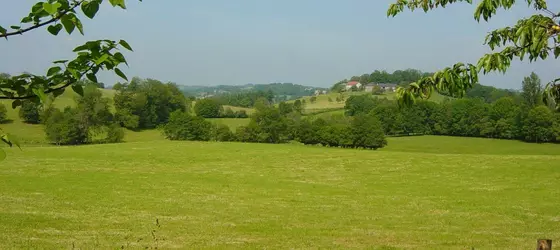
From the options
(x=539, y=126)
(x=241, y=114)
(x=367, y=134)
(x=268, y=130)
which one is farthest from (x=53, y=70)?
(x=241, y=114)

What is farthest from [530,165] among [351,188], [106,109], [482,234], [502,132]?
[106,109]

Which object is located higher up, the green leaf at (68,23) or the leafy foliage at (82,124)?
the green leaf at (68,23)

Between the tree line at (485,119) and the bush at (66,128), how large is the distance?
61697 millimetres

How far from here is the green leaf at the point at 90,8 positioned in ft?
10.1

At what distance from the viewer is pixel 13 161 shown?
4538 cm

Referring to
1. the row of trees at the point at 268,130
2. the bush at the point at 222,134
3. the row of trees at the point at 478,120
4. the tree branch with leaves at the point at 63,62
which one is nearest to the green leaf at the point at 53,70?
the tree branch with leaves at the point at 63,62

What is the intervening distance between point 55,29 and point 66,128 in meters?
97.7

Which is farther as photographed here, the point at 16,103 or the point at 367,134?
the point at 367,134

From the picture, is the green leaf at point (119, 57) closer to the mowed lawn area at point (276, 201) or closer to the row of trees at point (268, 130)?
the mowed lawn area at point (276, 201)

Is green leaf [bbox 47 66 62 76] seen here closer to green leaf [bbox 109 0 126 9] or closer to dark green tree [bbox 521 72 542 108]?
green leaf [bbox 109 0 126 9]

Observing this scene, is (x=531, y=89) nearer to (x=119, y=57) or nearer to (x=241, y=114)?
(x=241, y=114)

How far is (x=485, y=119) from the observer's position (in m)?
98.6

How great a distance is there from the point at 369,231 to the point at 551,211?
39.2ft

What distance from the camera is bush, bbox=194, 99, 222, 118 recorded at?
131m
